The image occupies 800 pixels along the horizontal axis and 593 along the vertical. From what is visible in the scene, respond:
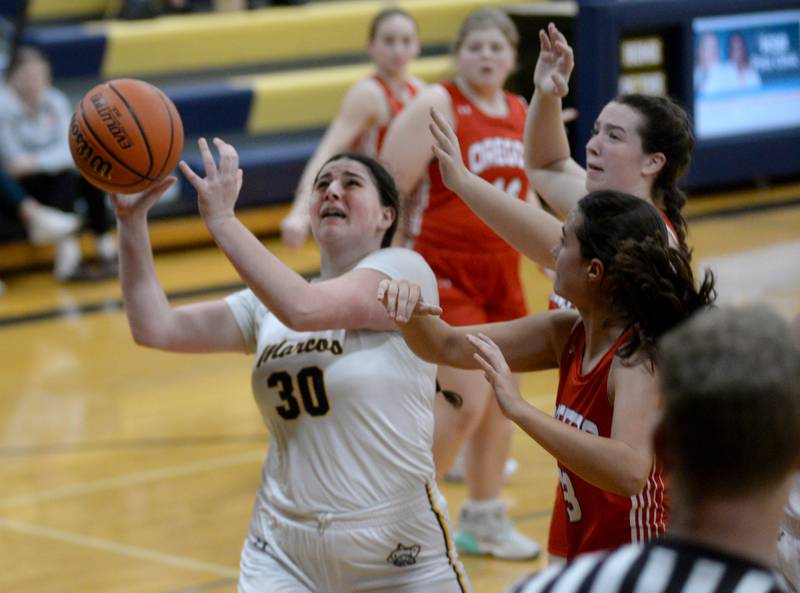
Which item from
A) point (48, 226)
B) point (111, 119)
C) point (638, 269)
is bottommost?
point (48, 226)

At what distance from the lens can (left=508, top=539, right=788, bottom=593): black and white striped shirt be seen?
177cm

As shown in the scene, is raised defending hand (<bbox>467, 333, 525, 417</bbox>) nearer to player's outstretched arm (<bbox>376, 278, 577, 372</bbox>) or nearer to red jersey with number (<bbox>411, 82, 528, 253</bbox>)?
player's outstretched arm (<bbox>376, 278, 577, 372</bbox>)

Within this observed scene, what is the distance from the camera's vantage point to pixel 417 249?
563cm

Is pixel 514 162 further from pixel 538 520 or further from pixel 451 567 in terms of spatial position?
pixel 451 567

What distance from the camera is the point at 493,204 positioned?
141 inches

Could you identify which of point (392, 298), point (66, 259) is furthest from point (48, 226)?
point (392, 298)

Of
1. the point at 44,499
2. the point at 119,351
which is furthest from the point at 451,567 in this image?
the point at 119,351

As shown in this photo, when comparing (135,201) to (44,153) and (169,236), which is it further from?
(169,236)

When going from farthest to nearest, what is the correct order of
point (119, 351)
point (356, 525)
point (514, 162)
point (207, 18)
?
point (207, 18) → point (119, 351) → point (514, 162) → point (356, 525)

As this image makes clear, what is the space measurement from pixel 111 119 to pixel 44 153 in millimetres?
7312

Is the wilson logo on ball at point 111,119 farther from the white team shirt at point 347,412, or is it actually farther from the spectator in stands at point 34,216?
the spectator in stands at point 34,216

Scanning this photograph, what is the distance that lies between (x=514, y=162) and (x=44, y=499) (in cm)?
258

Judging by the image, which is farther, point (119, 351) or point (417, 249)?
point (119, 351)

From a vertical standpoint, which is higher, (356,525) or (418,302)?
(418,302)
